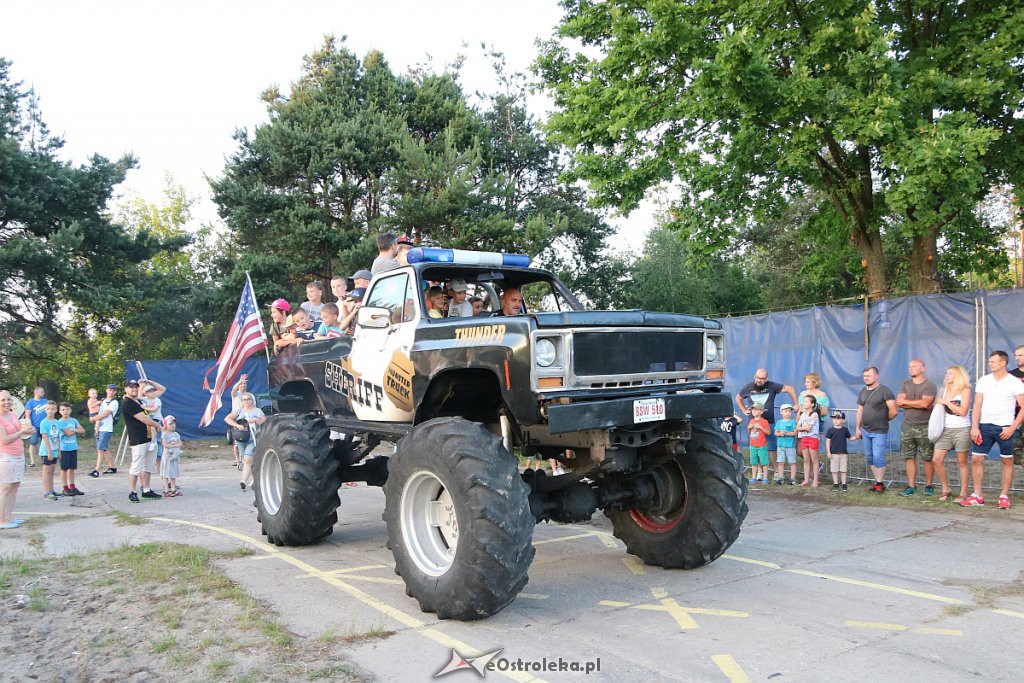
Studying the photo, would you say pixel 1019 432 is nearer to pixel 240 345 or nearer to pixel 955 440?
pixel 955 440

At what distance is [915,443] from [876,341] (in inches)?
117

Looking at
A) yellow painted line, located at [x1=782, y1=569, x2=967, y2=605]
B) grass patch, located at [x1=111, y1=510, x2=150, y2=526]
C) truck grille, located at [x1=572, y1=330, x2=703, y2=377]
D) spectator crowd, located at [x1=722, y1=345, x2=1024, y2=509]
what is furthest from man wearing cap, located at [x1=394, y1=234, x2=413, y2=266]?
grass patch, located at [x1=111, y1=510, x2=150, y2=526]

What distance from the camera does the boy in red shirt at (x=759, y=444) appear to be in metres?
11.6

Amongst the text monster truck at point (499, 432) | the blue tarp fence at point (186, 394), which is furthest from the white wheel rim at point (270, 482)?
the blue tarp fence at point (186, 394)

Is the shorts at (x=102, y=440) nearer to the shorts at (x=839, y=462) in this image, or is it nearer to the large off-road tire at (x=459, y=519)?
the large off-road tire at (x=459, y=519)

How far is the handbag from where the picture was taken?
31.6ft

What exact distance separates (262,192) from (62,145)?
734 cm

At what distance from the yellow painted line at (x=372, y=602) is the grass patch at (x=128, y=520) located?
52.1 inches

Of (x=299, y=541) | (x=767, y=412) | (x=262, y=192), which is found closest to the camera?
(x=299, y=541)

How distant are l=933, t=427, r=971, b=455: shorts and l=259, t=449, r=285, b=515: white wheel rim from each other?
8.05 m

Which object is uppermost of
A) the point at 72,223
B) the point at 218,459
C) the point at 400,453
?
the point at 72,223

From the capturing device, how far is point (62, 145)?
2592cm

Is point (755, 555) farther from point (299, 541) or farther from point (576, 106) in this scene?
point (576, 106)

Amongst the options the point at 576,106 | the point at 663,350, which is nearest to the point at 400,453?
the point at 663,350
